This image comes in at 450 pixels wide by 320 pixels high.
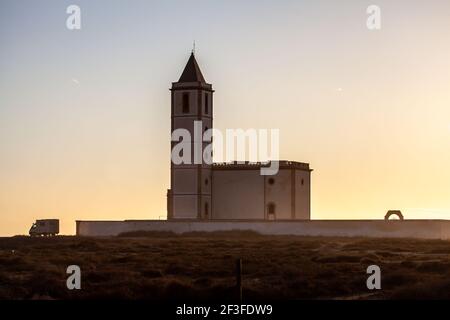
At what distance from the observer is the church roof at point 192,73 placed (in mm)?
75812

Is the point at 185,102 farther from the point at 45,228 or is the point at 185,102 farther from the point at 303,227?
the point at 45,228

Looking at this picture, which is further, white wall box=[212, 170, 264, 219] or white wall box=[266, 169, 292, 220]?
white wall box=[212, 170, 264, 219]

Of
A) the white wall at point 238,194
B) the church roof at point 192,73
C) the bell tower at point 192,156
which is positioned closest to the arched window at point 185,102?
the bell tower at point 192,156

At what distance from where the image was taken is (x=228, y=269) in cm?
3916

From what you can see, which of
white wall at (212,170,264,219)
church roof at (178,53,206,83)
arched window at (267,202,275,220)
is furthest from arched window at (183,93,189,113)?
arched window at (267,202,275,220)

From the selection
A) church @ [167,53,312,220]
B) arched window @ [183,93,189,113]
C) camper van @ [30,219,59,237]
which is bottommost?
camper van @ [30,219,59,237]

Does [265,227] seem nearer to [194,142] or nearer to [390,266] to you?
[194,142]

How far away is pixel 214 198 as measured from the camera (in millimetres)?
75688

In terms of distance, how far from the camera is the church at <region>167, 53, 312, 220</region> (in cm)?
7438

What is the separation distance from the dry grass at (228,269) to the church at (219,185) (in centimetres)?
1189

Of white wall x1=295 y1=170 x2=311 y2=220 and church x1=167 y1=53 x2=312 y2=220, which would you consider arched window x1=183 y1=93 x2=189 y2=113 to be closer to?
church x1=167 y1=53 x2=312 y2=220

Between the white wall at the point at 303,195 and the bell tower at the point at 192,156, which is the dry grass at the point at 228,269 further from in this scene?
the white wall at the point at 303,195
